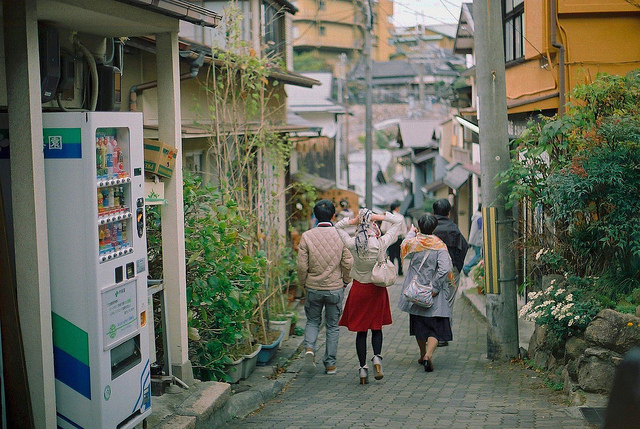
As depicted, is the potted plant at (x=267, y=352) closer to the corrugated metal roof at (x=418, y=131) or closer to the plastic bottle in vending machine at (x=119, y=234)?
the plastic bottle in vending machine at (x=119, y=234)

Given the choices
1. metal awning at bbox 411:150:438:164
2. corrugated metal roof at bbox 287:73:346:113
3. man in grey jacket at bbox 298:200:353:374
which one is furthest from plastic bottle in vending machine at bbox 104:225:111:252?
metal awning at bbox 411:150:438:164

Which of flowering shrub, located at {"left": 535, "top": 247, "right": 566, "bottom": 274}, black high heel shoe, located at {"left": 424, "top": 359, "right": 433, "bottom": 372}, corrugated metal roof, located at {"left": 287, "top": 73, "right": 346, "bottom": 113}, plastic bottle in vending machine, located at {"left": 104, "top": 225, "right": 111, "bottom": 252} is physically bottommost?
black high heel shoe, located at {"left": 424, "top": 359, "right": 433, "bottom": 372}

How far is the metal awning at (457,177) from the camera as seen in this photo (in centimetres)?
2367

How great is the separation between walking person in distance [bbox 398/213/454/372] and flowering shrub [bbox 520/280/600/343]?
3.68 ft

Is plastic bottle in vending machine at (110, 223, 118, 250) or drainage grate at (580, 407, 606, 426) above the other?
plastic bottle in vending machine at (110, 223, 118, 250)

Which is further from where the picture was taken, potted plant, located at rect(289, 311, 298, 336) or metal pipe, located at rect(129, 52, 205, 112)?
potted plant, located at rect(289, 311, 298, 336)

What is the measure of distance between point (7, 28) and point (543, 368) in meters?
6.68

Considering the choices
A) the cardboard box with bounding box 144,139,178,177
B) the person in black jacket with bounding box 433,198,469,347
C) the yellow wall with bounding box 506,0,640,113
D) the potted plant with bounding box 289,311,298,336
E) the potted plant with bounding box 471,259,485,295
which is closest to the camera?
the cardboard box with bounding box 144,139,178,177

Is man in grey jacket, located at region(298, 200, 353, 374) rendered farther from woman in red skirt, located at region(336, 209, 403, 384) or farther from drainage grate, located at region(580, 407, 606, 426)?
drainage grate, located at region(580, 407, 606, 426)

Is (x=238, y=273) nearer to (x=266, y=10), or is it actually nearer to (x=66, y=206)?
(x=66, y=206)

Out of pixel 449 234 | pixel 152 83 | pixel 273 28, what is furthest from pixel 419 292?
pixel 273 28

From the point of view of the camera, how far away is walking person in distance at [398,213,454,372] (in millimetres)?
9016

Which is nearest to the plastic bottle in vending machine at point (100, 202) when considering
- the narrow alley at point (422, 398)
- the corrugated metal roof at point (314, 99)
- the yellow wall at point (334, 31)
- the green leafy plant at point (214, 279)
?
the green leafy plant at point (214, 279)

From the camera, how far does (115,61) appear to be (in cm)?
754
